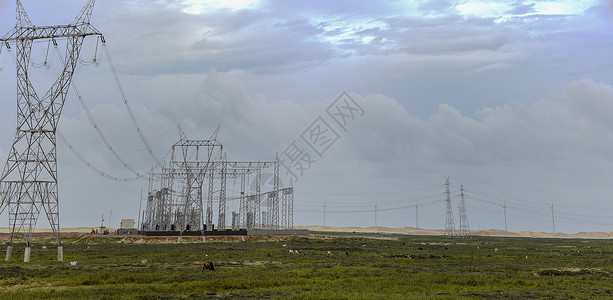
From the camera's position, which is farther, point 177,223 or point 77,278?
point 177,223

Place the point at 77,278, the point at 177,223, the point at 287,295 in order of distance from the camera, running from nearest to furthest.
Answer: the point at 287,295 → the point at 77,278 → the point at 177,223

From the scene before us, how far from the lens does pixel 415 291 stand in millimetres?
26938

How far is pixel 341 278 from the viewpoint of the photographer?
3130 centimetres

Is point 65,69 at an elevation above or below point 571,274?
above

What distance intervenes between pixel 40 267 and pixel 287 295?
20831 mm

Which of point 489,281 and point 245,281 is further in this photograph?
point 489,281

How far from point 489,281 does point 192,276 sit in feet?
60.2

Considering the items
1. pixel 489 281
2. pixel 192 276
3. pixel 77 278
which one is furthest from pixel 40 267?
pixel 489 281

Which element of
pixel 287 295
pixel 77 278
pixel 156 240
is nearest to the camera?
pixel 287 295

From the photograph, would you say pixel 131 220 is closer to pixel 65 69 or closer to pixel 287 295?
pixel 65 69

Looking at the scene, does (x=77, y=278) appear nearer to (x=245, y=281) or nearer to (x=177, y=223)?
(x=245, y=281)

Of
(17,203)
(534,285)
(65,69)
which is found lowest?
(534,285)

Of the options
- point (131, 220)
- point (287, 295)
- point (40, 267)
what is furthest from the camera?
point (131, 220)

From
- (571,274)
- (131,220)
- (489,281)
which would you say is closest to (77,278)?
(489,281)
